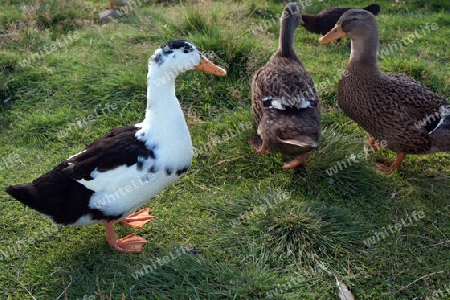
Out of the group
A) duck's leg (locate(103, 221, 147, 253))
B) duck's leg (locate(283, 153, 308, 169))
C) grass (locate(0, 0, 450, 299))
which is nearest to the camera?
grass (locate(0, 0, 450, 299))

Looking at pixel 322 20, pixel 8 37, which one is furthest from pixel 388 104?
pixel 8 37

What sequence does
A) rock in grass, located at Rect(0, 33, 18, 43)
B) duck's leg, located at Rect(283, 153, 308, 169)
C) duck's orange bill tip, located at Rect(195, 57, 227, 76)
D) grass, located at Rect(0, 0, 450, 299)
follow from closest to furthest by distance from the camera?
grass, located at Rect(0, 0, 450, 299)
duck's orange bill tip, located at Rect(195, 57, 227, 76)
duck's leg, located at Rect(283, 153, 308, 169)
rock in grass, located at Rect(0, 33, 18, 43)

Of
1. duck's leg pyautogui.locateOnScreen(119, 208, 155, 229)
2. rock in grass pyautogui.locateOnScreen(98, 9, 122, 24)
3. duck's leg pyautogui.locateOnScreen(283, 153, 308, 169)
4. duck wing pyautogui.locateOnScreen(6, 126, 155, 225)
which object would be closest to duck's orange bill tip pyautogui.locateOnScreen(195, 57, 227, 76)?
duck wing pyautogui.locateOnScreen(6, 126, 155, 225)

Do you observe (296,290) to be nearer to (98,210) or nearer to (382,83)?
(98,210)

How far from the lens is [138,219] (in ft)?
11.4

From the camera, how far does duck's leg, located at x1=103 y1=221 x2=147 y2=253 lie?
10.6 ft

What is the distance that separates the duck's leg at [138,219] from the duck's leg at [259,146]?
1.21m

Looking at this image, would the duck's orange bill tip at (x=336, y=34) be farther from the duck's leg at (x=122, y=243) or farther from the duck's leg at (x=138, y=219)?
the duck's leg at (x=122, y=243)

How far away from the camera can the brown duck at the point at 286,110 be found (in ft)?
11.4

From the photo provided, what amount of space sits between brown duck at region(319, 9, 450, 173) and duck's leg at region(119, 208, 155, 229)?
215 cm

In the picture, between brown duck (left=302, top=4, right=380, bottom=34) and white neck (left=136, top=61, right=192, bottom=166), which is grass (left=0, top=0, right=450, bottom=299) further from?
white neck (left=136, top=61, right=192, bottom=166)

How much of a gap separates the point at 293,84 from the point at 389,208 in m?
1.37

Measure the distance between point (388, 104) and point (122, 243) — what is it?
259 centimetres

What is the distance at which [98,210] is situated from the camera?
2992mm
